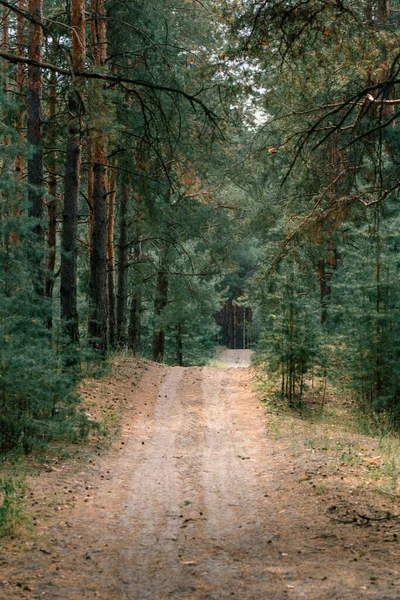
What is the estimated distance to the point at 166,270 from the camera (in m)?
21.3

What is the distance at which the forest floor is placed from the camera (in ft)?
15.1

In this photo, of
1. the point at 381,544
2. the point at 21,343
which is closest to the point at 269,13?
the point at 21,343

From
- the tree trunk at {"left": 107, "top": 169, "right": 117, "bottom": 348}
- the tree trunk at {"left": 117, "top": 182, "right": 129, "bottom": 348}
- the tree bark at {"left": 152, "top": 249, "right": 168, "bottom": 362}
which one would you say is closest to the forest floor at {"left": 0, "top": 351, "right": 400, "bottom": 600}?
the tree trunk at {"left": 107, "top": 169, "right": 117, "bottom": 348}

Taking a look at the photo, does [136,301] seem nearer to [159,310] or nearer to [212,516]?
[159,310]

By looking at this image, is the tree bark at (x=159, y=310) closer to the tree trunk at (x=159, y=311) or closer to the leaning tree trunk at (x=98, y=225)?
Result: the tree trunk at (x=159, y=311)

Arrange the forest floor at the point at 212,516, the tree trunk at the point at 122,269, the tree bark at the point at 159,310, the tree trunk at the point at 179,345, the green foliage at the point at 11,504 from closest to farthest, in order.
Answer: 1. the forest floor at the point at 212,516
2. the green foliage at the point at 11,504
3. the tree trunk at the point at 122,269
4. the tree bark at the point at 159,310
5. the tree trunk at the point at 179,345

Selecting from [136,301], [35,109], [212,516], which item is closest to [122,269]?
[136,301]

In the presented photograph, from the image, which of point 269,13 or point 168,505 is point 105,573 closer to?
point 168,505

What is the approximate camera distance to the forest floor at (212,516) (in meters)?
4.61

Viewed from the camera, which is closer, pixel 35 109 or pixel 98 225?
pixel 35 109

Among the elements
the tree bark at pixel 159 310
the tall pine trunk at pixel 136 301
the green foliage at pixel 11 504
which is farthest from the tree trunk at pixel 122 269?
the green foliage at pixel 11 504

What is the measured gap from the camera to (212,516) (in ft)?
21.2

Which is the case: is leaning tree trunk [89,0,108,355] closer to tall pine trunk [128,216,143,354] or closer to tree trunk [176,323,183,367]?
tall pine trunk [128,216,143,354]

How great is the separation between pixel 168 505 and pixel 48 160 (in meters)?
11.4
